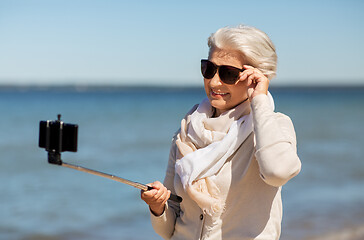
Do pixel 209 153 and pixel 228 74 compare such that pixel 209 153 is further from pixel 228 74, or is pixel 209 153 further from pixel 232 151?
pixel 228 74

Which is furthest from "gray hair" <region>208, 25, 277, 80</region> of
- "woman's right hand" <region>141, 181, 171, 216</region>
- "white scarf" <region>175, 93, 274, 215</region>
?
"woman's right hand" <region>141, 181, 171, 216</region>

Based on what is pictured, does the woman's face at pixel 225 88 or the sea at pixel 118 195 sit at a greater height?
the woman's face at pixel 225 88

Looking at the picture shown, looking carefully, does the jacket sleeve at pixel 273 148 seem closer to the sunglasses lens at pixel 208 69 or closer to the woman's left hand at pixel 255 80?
the woman's left hand at pixel 255 80

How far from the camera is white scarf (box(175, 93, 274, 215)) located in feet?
8.15

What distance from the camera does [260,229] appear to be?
8.18 ft

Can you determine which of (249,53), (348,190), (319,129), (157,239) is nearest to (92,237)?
(157,239)

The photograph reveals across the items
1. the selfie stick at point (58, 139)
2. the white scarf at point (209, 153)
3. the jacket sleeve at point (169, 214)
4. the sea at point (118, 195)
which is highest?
the selfie stick at point (58, 139)

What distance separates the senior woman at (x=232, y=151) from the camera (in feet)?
8.16

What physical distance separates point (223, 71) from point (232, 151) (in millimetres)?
353

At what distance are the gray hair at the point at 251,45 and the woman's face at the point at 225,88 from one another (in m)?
0.03

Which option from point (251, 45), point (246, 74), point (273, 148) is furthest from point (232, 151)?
point (251, 45)

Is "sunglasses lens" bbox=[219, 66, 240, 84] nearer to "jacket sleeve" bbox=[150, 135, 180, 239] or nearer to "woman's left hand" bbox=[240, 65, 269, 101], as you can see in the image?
"woman's left hand" bbox=[240, 65, 269, 101]

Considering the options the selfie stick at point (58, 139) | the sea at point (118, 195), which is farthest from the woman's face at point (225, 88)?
the sea at point (118, 195)

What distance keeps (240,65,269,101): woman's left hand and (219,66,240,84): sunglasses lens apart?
0.04 meters
